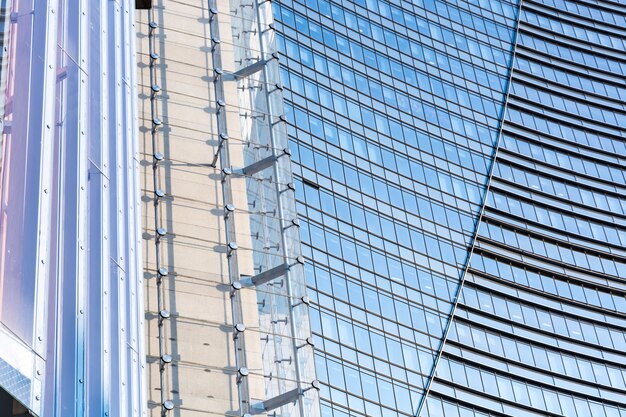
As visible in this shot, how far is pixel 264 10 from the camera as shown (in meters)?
29.4

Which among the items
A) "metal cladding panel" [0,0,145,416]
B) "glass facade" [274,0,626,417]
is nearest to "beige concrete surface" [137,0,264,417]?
"metal cladding panel" [0,0,145,416]

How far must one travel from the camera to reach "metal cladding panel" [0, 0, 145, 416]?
909 centimetres

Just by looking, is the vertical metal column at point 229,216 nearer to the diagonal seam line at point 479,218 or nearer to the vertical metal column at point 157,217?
the vertical metal column at point 157,217

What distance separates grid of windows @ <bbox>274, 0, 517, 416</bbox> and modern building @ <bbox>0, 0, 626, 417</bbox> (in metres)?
0.15

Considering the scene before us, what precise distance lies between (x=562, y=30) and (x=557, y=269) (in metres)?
23.5

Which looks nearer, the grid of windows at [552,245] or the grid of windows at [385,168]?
the grid of windows at [385,168]

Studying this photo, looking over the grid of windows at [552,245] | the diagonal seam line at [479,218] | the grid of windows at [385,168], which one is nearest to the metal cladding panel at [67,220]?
the grid of windows at [385,168]

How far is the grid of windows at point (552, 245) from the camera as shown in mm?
60000

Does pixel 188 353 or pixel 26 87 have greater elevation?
pixel 188 353

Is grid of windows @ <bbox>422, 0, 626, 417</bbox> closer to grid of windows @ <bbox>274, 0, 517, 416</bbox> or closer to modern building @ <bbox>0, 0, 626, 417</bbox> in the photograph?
modern building @ <bbox>0, 0, 626, 417</bbox>

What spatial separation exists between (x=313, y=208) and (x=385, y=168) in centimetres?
821

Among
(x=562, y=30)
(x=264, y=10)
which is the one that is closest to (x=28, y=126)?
(x=264, y=10)

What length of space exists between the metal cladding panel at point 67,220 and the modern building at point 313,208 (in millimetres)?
36

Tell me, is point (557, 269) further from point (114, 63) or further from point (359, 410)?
point (114, 63)
